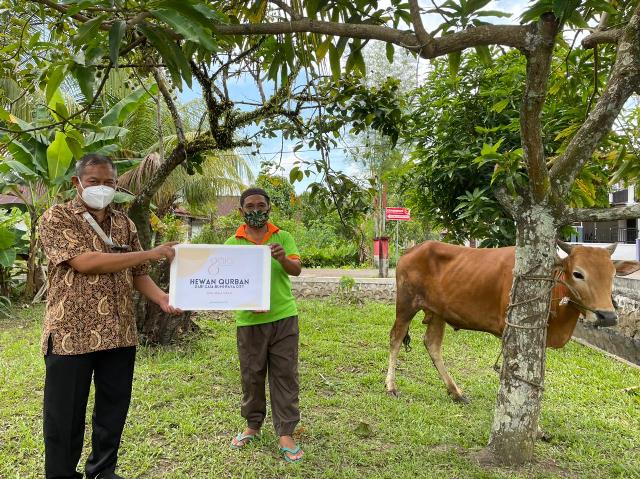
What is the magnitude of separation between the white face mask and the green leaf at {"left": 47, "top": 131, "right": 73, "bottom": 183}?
3222 mm

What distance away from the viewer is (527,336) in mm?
2852

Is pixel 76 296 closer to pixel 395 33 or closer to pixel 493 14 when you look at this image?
pixel 395 33

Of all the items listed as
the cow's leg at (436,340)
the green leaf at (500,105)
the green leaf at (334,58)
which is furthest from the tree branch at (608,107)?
the cow's leg at (436,340)

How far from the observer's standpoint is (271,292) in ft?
10.2

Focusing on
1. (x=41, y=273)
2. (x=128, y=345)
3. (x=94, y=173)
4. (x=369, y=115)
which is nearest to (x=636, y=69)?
(x=369, y=115)

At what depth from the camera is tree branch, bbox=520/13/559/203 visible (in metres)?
2.52

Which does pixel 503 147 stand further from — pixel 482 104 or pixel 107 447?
pixel 107 447

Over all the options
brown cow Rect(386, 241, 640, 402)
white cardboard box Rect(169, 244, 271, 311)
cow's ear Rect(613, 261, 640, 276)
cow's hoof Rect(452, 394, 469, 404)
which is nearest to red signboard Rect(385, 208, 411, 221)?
brown cow Rect(386, 241, 640, 402)

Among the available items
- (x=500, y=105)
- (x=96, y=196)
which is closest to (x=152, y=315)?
(x=96, y=196)

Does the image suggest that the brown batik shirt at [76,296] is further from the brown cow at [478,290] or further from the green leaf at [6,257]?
A: the green leaf at [6,257]

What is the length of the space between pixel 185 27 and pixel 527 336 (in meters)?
2.46

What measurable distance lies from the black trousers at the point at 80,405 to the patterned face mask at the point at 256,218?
1022 mm

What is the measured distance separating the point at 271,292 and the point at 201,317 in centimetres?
491

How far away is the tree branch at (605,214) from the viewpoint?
99.7 inches
